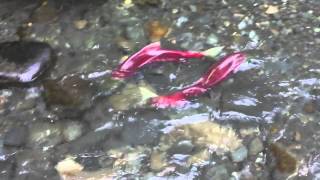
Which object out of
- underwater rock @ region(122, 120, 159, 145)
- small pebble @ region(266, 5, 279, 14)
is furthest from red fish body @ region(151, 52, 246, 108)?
small pebble @ region(266, 5, 279, 14)

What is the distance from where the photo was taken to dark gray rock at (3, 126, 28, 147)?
2387 mm

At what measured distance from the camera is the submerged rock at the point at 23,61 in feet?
8.50

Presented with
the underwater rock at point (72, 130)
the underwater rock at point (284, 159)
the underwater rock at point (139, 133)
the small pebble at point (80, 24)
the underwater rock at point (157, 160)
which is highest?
the small pebble at point (80, 24)

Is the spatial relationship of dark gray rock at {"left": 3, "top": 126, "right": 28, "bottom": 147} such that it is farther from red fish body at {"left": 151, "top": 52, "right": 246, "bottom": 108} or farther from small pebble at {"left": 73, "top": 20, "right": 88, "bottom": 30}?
small pebble at {"left": 73, "top": 20, "right": 88, "bottom": 30}

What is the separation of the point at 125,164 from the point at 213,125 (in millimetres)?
409

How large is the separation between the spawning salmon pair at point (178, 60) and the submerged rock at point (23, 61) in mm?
337

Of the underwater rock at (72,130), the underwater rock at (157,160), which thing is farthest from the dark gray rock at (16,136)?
the underwater rock at (157,160)

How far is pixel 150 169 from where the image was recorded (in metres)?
2.27

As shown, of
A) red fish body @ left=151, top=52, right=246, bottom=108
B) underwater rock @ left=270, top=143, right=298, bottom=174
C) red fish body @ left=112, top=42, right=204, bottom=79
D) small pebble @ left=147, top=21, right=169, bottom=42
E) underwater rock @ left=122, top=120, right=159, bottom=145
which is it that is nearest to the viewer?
underwater rock @ left=270, top=143, right=298, bottom=174

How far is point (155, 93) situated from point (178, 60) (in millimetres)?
227

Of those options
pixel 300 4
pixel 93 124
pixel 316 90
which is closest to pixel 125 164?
pixel 93 124

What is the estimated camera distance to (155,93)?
2547 mm

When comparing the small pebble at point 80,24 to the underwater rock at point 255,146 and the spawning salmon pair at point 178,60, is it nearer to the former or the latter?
the spawning salmon pair at point 178,60

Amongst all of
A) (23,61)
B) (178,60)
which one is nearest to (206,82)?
(178,60)
